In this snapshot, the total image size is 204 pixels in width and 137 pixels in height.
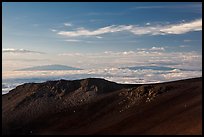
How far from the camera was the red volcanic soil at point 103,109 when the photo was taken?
32.6m

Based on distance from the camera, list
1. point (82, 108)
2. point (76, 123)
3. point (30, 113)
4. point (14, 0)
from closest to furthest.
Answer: point (14, 0) → point (76, 123) → point (82, 108) → point (30, 113)

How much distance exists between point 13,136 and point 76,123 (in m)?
6.76

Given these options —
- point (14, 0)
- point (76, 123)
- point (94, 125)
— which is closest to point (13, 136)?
point (76, 123)

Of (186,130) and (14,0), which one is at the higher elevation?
(14,0)

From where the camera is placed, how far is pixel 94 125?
129 ft

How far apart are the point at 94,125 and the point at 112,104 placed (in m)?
5.70

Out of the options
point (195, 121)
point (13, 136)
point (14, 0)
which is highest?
point (14, 0)

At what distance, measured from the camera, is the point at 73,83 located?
192 feet

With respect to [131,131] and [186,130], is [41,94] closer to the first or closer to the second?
[131,131]

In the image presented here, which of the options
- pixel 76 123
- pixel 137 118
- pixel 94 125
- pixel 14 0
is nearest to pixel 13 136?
pixel 76 123

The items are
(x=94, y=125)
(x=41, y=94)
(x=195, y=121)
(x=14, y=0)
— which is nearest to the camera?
(x=14, y=0)

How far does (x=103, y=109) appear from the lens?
4412 centimetres

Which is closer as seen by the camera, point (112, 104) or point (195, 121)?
point (195, 121)

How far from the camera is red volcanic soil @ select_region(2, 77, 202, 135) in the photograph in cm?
3259
